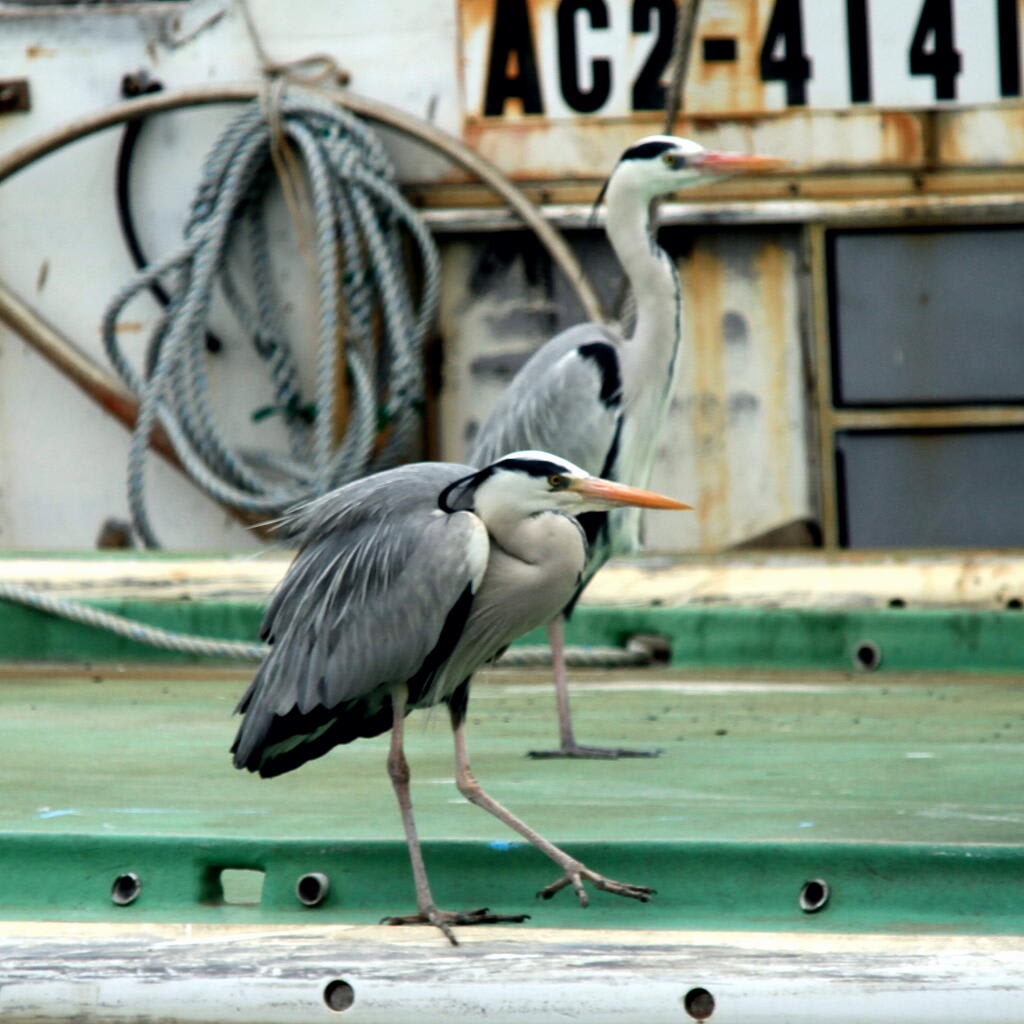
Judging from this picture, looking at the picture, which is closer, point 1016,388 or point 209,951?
point 209,951

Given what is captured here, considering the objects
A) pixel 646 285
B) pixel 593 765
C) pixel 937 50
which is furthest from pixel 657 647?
pixel 937 50

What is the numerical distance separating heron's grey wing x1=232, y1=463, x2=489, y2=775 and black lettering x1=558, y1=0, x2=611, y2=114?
10.2 feet

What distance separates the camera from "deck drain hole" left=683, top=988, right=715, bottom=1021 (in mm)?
2523

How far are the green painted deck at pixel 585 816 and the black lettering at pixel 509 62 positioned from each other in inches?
86.1

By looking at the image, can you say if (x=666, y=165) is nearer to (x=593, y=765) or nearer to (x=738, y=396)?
(x=593, y=765)

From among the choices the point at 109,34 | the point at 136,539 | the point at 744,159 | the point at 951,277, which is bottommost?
the point at 136,539

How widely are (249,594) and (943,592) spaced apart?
170cm

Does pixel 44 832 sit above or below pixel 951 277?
below

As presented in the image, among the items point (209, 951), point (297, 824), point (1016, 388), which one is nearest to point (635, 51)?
point (1016, 388)

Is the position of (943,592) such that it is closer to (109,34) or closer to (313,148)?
(313,148)

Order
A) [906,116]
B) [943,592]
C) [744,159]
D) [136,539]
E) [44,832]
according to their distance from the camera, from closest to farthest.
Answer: [44,832] < [744,159] < [943,592] < [906,116] < [136,539]

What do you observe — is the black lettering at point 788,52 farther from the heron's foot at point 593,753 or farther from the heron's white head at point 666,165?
the heron's foot at point 593,753

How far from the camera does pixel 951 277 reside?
5.79 m

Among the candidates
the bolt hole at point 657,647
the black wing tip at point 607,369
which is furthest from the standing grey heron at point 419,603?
the bolt hole at point 657,647
